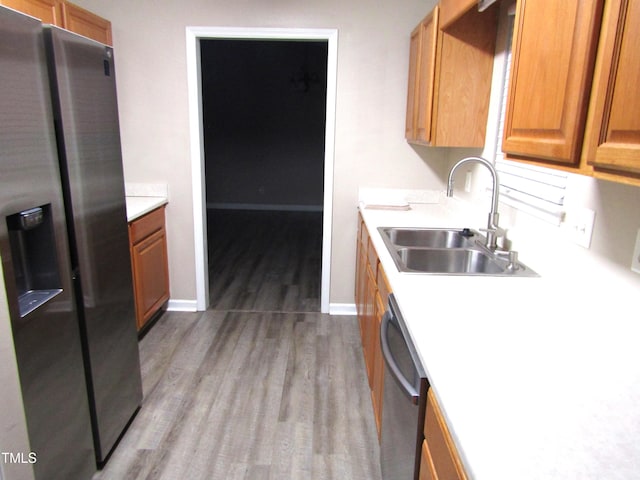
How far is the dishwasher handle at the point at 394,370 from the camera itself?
41.9 inches

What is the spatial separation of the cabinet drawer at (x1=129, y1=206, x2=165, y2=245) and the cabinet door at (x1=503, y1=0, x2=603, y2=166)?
2160mm

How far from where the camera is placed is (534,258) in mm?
1703

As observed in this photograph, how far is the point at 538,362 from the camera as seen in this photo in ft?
3.34

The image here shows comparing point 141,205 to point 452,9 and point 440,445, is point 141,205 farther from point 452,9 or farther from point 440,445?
point 440,445

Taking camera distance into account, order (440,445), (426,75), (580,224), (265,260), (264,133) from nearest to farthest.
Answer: (440,445)
(580,224)
(426,75)
(265,260)
(264,133)

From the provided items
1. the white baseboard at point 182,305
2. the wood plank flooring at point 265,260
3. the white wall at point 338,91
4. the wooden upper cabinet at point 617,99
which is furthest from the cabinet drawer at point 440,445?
the white baseboard at point 182,305

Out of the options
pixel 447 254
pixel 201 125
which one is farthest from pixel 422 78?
pixel 201 125

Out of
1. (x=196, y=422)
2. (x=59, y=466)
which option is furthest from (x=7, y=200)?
(x=196, y=422)

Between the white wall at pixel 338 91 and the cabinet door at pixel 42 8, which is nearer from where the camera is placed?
the cabinet door at pixel 42 8

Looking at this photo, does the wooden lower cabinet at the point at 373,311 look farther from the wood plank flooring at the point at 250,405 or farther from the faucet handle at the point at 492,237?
the faucet handle at the point at 492,237

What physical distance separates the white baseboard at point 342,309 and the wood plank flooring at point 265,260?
0.44ft

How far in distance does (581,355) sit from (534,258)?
0.70 metres

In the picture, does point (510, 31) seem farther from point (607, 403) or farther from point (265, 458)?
point (265, 458)

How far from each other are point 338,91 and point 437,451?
257cm
